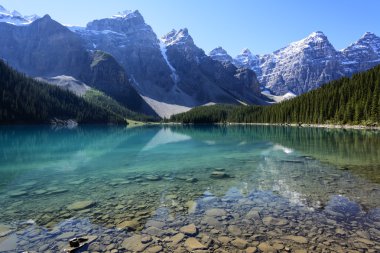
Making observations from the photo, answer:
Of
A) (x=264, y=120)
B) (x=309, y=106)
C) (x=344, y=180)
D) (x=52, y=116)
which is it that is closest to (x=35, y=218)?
(x=344, y=180)

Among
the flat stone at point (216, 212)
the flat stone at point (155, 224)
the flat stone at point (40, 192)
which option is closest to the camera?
the flat stone at point (155, 224)

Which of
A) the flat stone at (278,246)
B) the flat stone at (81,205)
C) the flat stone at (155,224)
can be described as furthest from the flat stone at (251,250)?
the flat stone at (81,205)

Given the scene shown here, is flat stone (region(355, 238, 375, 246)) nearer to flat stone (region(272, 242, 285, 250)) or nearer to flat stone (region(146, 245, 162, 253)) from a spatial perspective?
flat stone (region(272, 242, 285, 250))

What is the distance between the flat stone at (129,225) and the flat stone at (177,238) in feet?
7.04

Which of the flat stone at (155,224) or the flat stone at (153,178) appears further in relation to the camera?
the flat stone at (153,178)

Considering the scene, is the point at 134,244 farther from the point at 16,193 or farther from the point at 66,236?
the point at 16,193

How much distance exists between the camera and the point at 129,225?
13688 millimetres

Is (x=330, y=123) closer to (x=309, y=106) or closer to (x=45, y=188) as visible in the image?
(x=309, y=106)

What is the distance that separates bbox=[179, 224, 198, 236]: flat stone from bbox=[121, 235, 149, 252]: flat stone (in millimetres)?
1922

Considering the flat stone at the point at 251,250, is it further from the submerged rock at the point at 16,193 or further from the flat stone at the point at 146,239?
the submerged rock at the point at 16,193

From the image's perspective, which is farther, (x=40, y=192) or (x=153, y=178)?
(x=153, y=178)

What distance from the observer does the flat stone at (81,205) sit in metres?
16.6

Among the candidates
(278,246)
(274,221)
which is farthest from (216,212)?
(278,246)

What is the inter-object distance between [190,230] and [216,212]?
2788 mm
